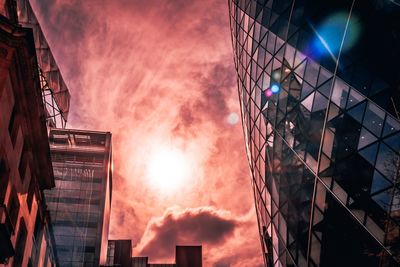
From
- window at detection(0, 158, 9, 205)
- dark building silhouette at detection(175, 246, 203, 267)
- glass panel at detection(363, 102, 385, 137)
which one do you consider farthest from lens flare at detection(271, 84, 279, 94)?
dark building silhouette at detection(175, 246, 203, 267)

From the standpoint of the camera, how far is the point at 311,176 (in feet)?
81.5

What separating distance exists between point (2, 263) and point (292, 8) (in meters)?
26.5

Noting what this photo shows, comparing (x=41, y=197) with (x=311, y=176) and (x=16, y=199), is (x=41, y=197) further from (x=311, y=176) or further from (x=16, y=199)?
(x=311, y=176)

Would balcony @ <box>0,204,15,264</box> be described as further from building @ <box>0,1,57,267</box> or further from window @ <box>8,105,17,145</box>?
window @ <box>8,105,17,145</box>

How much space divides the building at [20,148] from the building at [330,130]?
18269 millimetres

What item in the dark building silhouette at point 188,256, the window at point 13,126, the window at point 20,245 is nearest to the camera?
the window at point 13,126

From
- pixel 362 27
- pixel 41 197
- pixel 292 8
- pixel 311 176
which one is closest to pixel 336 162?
pixel 311 176

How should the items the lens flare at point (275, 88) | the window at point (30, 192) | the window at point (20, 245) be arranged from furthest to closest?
the lens flare at point (275, 88)
the window at point (30, 192)
the window at point (20, 245)

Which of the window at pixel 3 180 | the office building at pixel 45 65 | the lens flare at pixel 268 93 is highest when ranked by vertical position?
the office building at pixel 45 65

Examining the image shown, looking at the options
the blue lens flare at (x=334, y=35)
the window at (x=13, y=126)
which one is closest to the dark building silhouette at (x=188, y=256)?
the window at (x=13, y=126)

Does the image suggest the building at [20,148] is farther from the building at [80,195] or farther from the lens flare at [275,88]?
the building at [80,195]

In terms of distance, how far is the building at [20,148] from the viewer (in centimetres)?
2218

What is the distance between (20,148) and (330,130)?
21041mm

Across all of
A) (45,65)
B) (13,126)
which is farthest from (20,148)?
(45,65)
